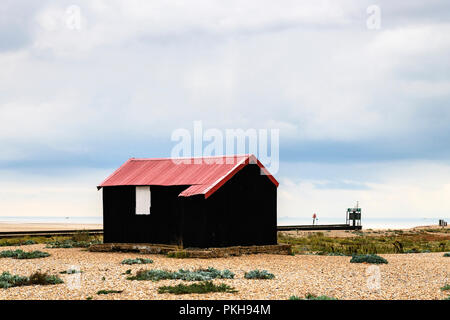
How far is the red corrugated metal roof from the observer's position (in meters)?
25.4

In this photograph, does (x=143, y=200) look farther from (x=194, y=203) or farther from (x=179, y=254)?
(x=179, y=254)

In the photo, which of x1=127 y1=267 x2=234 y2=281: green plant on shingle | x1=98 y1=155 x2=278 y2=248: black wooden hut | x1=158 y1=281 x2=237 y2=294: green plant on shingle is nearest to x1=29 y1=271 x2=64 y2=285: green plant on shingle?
x1=127 y1=267 x2=234 y2=281: green plant on shingle

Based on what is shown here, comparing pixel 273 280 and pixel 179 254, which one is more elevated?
pixel 179 254

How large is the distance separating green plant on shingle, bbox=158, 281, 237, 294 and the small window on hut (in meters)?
11.7

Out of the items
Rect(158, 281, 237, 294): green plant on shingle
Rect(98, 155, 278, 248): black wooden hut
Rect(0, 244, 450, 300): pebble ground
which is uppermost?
Rect(98, 155, 278, 248): black wooden hut

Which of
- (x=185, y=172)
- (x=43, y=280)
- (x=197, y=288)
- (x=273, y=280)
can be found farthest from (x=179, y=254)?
(x=197, y=288)

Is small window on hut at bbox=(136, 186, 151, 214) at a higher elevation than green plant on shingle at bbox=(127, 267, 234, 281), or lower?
higher

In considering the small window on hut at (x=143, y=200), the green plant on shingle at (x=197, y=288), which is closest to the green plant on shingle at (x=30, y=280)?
the green plant on shingle at (x=197, y=288)

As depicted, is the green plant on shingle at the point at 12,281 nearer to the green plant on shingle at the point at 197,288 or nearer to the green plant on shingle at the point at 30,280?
the green plant on shingle at the point at 30,280

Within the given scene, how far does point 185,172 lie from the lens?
27547mm

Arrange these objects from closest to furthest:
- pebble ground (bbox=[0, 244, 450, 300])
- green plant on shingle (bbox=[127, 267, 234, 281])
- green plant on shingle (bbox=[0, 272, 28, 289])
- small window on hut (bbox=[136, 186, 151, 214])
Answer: pebble ground (bbox=[0, 244, 450, 300]), green plant on shingle (bbox=[0, 272, 28, 289]), green plant on shingle (bbox=[127, 267, 234, 281]), small window on hut (bbox=[136, 186, 151, 214])

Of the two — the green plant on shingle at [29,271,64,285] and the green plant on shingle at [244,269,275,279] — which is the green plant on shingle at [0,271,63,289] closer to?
the green plant on shingle at [29,271,64,285]

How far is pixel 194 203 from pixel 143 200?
3.18 metres
